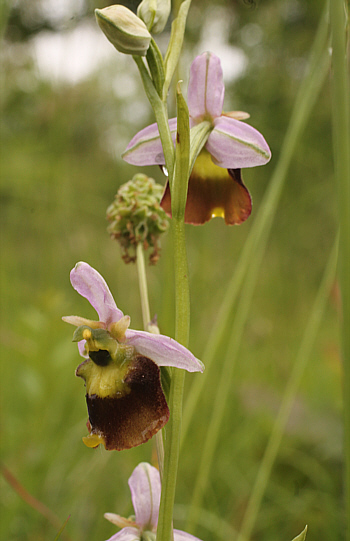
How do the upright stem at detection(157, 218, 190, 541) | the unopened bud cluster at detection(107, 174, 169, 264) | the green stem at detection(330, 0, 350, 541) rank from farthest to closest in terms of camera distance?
the unopened bud cluster at detection(107, 174, 169, 264) < the upright stem at detection(157, 218, 190, 541) < the green stem at detection(330, 0, 350, 541)

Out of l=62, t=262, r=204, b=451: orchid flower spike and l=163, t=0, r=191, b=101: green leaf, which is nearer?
l=62, t=262, r=204, b=451: orchid flower spike

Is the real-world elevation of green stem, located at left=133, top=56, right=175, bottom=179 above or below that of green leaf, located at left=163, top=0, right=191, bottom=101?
below

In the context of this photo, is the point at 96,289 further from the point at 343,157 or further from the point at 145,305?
the point at 343,157

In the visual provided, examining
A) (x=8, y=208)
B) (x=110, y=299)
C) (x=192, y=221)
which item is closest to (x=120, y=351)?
(x=110, y=299)

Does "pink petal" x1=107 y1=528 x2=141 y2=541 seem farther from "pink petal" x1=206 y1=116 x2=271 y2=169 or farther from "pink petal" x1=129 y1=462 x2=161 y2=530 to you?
"pink petal" x1=206 y1=116 x2=271 y2=169

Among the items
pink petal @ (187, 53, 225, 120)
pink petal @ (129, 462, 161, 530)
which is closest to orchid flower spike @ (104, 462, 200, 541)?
pink petal @ (129, 462, 161, 530)

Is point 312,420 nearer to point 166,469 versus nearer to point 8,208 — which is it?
point 166,469

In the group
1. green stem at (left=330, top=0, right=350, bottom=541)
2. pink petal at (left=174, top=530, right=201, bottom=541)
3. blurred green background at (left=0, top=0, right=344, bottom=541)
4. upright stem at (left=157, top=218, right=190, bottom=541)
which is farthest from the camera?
blurred green background at (left=0, top=0, right=344, bottom=541)

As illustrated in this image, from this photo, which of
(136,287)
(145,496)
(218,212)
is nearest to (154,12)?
(218,212)

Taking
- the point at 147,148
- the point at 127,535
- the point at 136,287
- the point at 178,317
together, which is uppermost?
the point at 147,148
